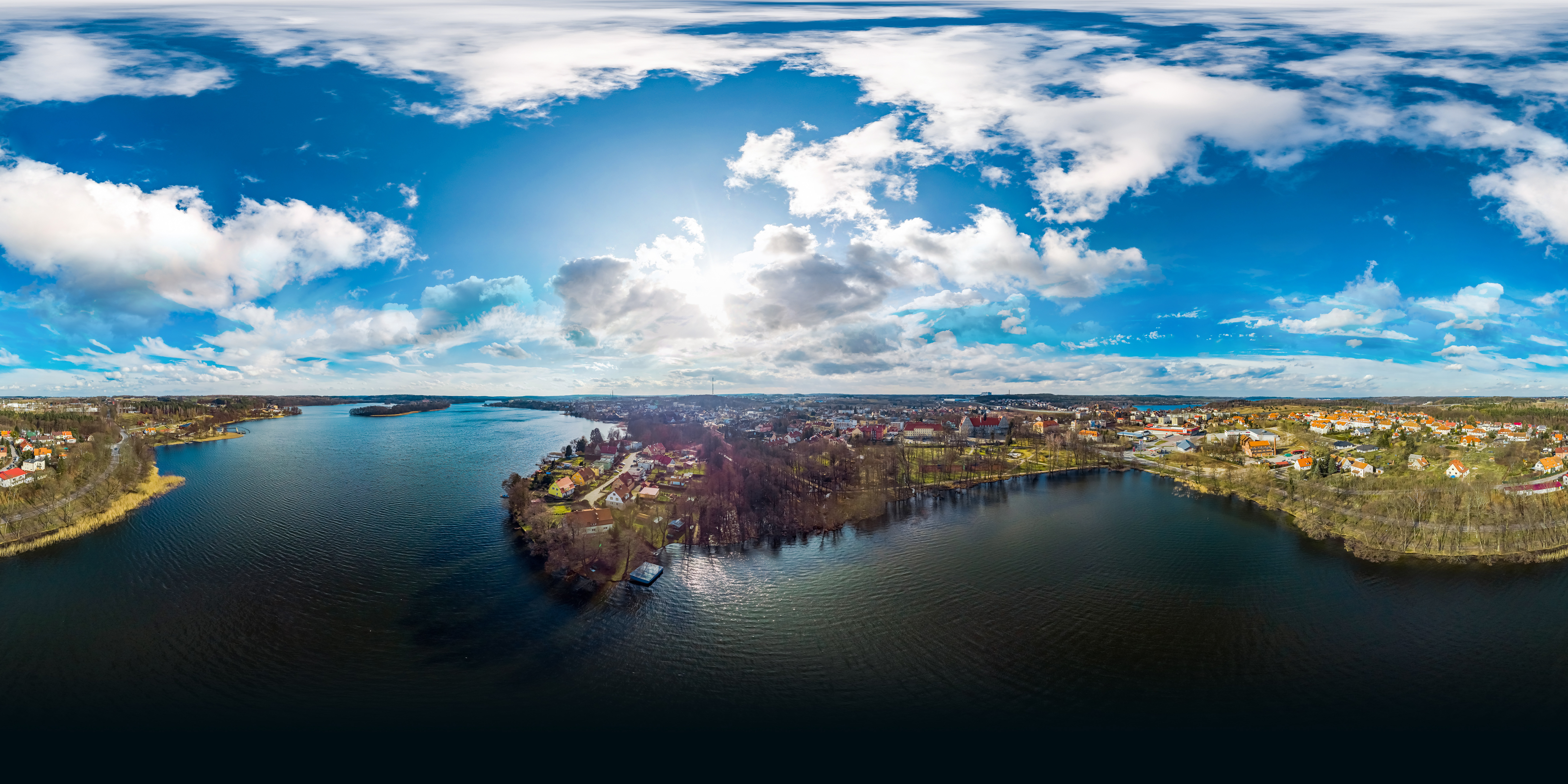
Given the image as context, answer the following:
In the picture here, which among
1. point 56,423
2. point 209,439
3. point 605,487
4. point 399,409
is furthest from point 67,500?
point 399,409

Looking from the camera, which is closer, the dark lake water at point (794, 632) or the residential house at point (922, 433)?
the dark lake water at point (794, 632)

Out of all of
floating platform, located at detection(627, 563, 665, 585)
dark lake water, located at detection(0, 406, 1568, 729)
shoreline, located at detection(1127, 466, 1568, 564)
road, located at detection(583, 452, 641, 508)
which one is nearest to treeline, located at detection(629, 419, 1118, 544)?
dark lake water, located at detection(0, 406, 1568, 729)

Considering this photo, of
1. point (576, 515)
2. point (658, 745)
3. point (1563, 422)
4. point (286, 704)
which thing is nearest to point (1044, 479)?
point (576, 515)

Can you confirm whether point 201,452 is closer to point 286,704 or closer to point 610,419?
point 610,419

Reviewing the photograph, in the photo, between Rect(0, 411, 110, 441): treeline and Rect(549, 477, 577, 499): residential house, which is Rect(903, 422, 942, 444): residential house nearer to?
Rect(549, 477, 577, 499): residential house

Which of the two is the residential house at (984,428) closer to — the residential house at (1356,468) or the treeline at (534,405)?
the residential house at (1356,468)

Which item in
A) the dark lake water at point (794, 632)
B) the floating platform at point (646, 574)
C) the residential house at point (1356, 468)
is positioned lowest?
the dark lake water at point (794, 632)

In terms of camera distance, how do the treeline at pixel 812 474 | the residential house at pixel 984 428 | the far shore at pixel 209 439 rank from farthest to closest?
the far shore at pixel 209 439, the residential house at pixel 984 428, the treeline at pixel 812 474

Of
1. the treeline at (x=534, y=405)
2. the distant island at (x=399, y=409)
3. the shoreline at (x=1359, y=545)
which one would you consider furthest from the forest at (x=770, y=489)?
the treeline at (x=534, y=405)
